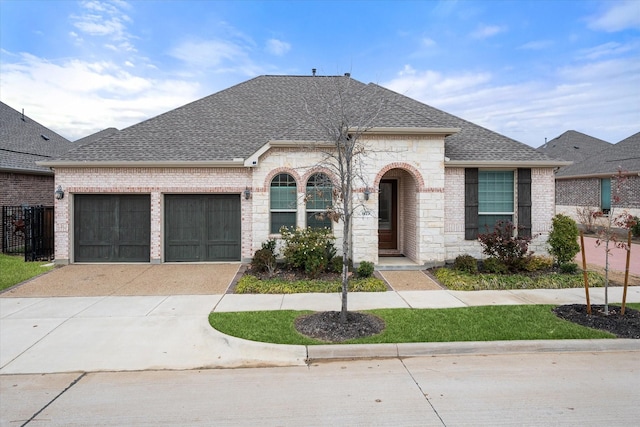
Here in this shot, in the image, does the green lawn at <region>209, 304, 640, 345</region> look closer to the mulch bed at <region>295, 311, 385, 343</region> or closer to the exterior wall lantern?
the mulch bed at <region>295, 311, 385, 343</region>

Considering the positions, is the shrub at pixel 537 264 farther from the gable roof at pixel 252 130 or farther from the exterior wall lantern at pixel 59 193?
the exterior wall lantern at pixel 59 193

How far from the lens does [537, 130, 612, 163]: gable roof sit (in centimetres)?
2922

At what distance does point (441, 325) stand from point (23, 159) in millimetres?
18089

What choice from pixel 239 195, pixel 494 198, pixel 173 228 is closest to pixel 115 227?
pixel 173 228

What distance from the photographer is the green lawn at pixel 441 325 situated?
Answer: 5.98 meters

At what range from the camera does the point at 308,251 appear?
1039cm

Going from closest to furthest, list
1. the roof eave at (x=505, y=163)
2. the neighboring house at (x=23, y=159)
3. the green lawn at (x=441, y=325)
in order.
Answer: the green lawn at (x=441, y=325)
the roof eave at (x=505, y=163)
the neighboring house at (x=23, y=159)

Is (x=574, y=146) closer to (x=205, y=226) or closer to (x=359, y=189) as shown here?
(x=359, y=189)

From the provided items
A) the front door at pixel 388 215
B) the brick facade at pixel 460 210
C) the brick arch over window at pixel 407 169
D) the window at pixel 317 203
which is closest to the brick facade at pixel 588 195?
the brick facade at pixel 460 210

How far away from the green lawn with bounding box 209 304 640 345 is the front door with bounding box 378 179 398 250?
612 cm

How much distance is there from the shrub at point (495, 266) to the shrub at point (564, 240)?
2.00 m

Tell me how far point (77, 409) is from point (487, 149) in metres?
12.6

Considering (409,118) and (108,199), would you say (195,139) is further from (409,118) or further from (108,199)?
(409,118)

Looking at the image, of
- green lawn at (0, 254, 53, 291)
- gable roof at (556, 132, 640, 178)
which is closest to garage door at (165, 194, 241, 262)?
green lawn at (0, 254, 53, 291)
